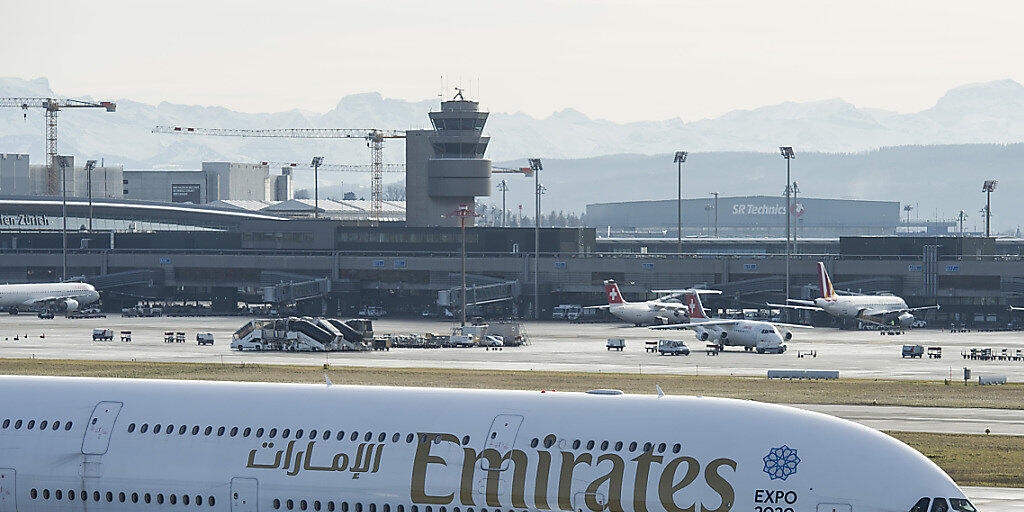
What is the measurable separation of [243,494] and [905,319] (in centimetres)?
14263

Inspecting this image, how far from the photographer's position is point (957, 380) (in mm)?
99125

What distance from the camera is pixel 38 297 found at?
590ft

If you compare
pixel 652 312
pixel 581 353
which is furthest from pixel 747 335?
pixel 652 312

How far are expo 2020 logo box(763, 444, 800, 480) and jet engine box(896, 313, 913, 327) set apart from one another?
5576 inches

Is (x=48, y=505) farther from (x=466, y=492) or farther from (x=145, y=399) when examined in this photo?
(x=466, y=492)

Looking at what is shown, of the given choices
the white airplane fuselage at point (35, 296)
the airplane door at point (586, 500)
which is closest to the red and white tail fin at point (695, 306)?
the white airplane fuselage at point (35, 296)

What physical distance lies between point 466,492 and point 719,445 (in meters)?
5.65

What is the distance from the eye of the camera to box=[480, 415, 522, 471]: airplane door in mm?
29328

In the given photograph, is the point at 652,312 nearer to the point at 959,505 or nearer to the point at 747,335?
the point at 747,335

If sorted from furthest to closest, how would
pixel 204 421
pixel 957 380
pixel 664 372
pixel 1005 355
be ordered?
pixel 1005 355 < pixel 664 372 < pixel 957 380 < pixel 204 421

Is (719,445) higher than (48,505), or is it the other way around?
(719,445)

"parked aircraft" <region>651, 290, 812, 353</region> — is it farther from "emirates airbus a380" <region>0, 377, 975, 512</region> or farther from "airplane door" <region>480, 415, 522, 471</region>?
"airplane door" <region>480, 415, 522, 471</region>

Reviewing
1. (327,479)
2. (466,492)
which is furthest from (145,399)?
(466,492)

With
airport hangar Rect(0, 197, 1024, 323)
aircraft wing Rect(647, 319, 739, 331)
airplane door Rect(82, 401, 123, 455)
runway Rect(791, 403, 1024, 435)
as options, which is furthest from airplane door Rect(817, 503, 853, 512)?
airport hangar Rect(0, 197, 1024, 323)
